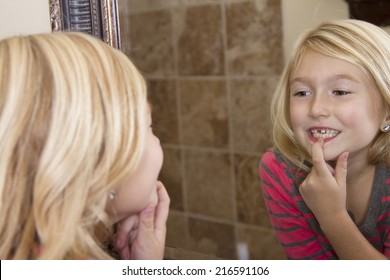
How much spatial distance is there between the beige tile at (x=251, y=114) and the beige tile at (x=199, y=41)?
0.04 meters

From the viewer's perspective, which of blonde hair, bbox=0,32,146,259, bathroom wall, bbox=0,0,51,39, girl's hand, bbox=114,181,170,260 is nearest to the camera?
blonde hair, bbox=0,32,146,259

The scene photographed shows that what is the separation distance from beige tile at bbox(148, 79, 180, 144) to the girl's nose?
17 centimetres

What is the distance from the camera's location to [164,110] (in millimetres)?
648

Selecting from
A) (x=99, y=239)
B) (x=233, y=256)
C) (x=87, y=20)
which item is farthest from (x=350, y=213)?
(x=87, y=20)

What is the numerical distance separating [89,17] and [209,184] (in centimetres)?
26

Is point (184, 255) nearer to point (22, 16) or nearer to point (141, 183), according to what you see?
point (141, 183)

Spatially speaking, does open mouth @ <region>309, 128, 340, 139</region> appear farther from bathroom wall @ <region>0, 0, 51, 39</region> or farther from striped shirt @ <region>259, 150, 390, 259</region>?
bathroom wall @ <region>0, 0, 51, 39</region>

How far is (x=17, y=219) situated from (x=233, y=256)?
0.97 ft

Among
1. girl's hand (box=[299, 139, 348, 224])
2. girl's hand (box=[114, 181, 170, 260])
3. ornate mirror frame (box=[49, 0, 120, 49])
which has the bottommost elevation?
girl's hand (box=[114, 181, 170, 260])

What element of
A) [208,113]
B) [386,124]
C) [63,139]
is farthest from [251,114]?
[63,139]

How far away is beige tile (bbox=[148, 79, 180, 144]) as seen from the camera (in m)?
0.64

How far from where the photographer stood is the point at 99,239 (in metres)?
0.50

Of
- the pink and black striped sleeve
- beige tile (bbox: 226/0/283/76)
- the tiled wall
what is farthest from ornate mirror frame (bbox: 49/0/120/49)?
the pink and black striped sleeve

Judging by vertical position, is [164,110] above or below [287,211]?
above
